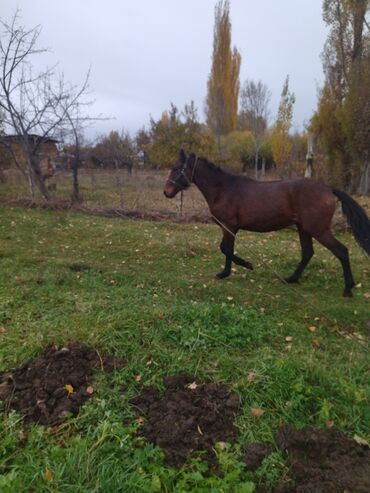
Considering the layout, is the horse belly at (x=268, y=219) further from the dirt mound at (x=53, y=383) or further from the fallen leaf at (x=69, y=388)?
the fallen leaf at (x=69, y=388)

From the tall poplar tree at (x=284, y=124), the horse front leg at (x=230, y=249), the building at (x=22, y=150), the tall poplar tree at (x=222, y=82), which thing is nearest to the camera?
the horse front leg at (x=230, y=249)

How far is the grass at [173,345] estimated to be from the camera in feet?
6.95

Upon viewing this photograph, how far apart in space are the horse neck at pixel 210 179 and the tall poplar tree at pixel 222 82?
24.7 m

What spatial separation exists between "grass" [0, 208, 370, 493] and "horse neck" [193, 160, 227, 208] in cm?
142

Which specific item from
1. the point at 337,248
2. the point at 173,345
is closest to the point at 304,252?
the point at 337,248

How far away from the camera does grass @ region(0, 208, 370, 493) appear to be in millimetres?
2119

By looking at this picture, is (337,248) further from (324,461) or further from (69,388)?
(69,388)

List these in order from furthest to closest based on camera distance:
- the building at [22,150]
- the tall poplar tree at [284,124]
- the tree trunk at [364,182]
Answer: the tall poplar tree at [284,124], the tree trunk at [364,182], the building at [22,150]

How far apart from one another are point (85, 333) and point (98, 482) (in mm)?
1641

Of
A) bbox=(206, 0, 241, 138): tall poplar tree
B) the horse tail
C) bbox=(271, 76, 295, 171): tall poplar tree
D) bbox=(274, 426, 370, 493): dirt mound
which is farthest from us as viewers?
bbox=(206, 0, 241, 138): tall poplar tree

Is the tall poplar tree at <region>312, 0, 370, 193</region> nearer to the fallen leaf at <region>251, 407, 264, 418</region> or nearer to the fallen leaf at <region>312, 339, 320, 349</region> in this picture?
the fallen leaf at <region>312, 339, 320, 349</region>

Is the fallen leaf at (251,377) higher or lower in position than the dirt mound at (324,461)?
higher

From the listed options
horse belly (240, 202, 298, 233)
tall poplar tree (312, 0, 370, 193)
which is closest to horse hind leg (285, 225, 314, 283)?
horse belly (240, 202, 298, 233)

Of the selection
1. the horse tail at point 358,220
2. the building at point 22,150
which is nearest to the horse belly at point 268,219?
the horse tail at point 358,220
